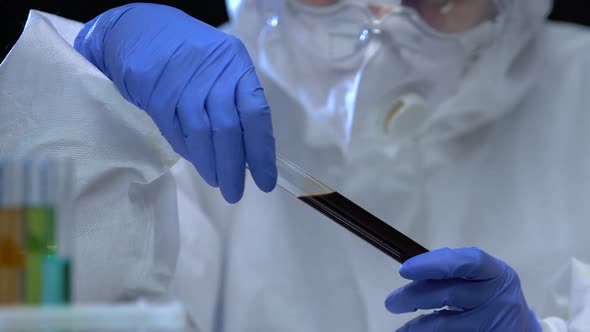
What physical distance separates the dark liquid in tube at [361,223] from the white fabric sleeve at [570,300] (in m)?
0.28

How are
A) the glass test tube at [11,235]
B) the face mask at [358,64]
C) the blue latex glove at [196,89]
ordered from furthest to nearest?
the face mask at [358,64] < the blue latex glove at [196,89] < the glass test tube at [11,235]

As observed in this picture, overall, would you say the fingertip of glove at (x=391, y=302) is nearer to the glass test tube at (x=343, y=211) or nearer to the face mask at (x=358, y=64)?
the glass test tube at (x=343, y=211)

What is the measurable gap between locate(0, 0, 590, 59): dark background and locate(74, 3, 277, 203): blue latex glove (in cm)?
19

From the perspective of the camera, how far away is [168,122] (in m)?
0.98

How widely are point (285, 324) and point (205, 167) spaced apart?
0.39 metres

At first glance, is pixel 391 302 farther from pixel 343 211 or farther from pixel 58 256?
pixel 58 256

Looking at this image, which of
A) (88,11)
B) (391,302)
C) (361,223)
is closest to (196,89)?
(361,223)

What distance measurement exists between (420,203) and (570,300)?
11.7 inches

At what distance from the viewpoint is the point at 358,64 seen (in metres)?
1.28

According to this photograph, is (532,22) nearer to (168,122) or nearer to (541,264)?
(541,264)

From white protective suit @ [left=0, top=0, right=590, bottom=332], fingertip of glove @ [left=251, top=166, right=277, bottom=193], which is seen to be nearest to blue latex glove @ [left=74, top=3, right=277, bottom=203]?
fingertip of glove @ [left=251, top=166, right=277, bottom=193]

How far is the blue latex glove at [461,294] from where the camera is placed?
963 mm

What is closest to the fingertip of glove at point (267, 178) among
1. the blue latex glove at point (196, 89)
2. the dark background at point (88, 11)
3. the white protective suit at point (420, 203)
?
the blue latex glove at point (196, 89)

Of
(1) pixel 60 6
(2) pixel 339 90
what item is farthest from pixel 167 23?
(1) pixel 60 6
